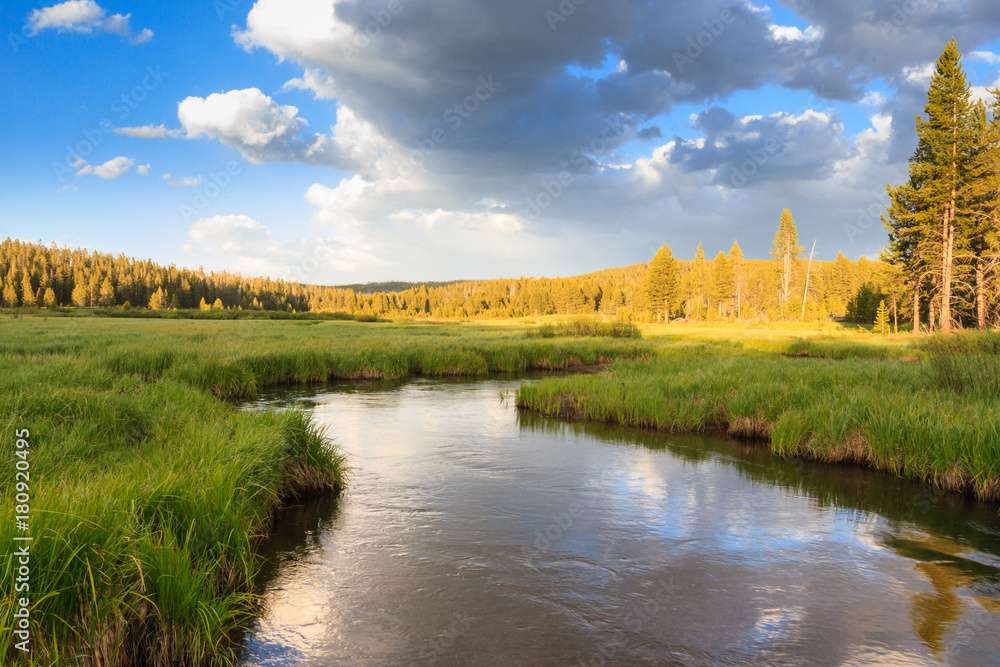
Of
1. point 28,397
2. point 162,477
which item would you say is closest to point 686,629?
point 162,477

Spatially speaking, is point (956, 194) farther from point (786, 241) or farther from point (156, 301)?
point (156, 301)

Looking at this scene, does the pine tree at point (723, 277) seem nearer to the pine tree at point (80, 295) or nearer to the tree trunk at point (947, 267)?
the tree trunk at point (947, 267)

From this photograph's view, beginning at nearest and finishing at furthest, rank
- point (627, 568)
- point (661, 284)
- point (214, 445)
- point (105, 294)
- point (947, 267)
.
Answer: point (627, 568) → point (214, 445) → point (947, 267) → point (661, 284) → point (105, 294)

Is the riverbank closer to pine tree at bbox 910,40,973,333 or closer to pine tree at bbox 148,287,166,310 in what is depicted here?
pine tree at bbox 910,40,973,333

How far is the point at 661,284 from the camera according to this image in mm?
109312

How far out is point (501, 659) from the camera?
631 cm

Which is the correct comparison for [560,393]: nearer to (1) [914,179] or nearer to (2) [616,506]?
(2) [616,506]

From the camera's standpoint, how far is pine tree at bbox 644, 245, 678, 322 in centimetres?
10831

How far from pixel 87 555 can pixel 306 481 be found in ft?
19.6

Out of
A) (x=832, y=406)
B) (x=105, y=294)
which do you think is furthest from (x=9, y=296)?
(x=832, y=406)

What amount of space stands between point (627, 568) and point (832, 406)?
10.4 meters

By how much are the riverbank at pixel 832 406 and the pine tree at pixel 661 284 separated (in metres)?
81.9

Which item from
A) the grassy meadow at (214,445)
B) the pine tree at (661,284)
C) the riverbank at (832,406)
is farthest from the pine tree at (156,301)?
the riverbank at (832,406)

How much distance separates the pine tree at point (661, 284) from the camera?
108312 millimetres
